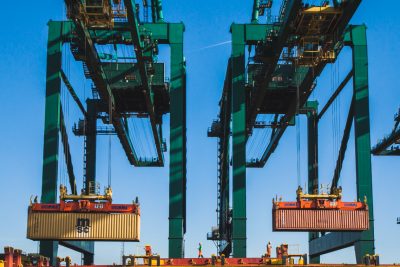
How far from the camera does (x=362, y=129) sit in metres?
45.4

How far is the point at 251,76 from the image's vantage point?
2116 inches

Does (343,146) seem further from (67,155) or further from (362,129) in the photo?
(67,155)

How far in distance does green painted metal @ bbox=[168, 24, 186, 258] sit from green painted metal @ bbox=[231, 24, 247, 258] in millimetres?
2977

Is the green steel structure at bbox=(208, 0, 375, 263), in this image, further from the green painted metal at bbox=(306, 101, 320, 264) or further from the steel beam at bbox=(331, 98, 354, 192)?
the green painted metal at bbox=(306, 101, 320, 264)

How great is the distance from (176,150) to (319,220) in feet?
29.8

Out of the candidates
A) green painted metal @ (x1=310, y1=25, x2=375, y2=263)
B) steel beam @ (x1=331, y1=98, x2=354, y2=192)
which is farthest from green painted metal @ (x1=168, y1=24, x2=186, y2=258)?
steel beam @ (x1=331, y1=98, x2=354, y2=192)

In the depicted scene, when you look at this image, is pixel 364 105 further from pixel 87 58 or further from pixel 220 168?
pixel 220 168

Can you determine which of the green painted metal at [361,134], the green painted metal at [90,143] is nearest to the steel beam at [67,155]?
the green painted metal at [90,143]

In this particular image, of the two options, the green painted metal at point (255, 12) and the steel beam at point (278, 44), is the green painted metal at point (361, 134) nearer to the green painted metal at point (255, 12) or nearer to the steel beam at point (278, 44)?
the steel beam at point (278, 44)

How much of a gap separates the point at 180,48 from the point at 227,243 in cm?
2196

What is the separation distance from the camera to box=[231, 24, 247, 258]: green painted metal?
4241cm

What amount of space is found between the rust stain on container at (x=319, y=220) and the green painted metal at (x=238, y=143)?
2.47m

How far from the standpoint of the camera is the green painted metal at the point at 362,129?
43.4 metres

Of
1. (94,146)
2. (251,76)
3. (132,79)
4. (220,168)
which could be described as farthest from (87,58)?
(220,168)
